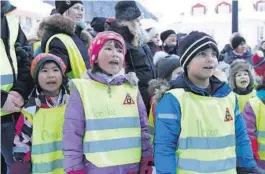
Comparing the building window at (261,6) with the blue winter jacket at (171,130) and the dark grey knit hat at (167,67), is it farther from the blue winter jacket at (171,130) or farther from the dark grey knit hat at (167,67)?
the blue winter jacket at (171,130)

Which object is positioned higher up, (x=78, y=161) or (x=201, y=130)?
(x=201, y=130)

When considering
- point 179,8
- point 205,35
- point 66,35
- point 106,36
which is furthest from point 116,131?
point 179,8

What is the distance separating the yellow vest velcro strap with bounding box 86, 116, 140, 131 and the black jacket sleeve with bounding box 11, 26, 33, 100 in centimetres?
69

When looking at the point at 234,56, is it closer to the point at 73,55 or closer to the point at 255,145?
the point at 255,145

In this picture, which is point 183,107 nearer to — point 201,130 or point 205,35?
point 201,130

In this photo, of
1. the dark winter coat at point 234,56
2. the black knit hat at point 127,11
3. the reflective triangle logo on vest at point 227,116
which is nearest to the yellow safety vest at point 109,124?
the reflective triangle logo on vest at point 227,116

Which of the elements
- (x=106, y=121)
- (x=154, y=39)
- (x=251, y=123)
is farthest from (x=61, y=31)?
(x=154, y=39)

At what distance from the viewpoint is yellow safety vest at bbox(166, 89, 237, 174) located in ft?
7.91

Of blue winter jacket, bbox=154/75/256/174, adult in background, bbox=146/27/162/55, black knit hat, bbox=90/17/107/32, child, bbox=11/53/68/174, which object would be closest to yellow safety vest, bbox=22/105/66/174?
child, bbox=11/53/68/174

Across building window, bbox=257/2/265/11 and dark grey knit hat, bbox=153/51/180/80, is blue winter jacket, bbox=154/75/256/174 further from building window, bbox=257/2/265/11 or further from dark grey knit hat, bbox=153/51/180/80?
building window, bbox=257/2/265/11

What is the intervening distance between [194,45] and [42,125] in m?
1.17

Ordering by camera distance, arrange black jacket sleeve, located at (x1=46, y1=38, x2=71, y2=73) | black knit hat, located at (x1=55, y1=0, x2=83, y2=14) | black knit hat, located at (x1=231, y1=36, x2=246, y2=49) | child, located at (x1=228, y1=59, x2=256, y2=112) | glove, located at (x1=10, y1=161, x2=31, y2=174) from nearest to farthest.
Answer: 1. glove, located at (x1=10, y1=161, x2=31, y2=174)
2. black jacket sleeve, located at (x1=46, y1=38, x2=71, y2=73)
3. black knit hat, located at (x1=55, y1=0, x2=83, y2=14)
4. child, located at (x1=228, y1=59, x2=256, y2=112)
5. black knit hat, located at (x1=231, y1=36, x2=246, y2=49)

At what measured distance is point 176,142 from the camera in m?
2.45

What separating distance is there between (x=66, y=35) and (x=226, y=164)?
159cm
